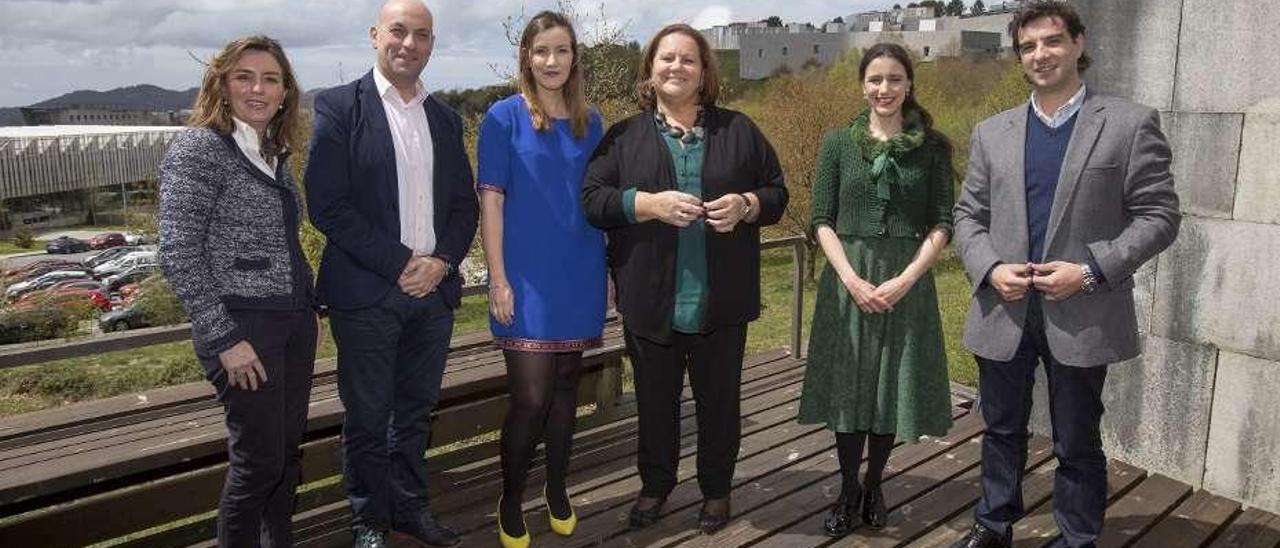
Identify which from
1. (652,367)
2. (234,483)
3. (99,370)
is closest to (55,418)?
(234,483)

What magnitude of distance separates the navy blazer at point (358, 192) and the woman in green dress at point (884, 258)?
1473mm

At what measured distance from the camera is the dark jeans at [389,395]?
10.3ft

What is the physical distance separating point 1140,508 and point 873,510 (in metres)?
1.25

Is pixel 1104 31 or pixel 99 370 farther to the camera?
pixel 99 370

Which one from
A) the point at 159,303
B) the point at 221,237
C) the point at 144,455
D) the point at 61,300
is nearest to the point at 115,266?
the point at 61,300

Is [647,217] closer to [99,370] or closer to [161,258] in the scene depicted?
[161,258]

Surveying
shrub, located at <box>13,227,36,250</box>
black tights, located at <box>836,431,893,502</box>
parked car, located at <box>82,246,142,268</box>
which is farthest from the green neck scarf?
shrub, located at <box>13,227,36,250</box>

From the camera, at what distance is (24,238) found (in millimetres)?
76688

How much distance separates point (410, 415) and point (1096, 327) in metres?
2.49

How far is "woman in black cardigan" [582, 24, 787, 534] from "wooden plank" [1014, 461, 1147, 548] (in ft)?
4.47

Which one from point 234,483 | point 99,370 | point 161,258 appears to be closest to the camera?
point 161,258

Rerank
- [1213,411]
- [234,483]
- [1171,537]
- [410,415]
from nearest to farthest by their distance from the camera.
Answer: [234,483] < [410,415] < [1171,537] < [1213,411]

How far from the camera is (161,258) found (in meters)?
2.56

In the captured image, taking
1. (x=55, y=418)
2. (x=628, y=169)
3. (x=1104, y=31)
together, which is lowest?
(x=55, y=418)
